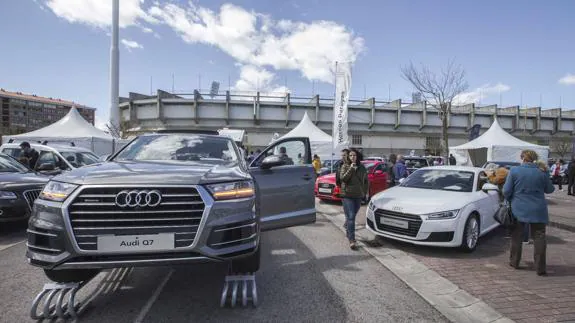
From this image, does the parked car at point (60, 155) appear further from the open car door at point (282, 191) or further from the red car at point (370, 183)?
the red car at point (370, 183)

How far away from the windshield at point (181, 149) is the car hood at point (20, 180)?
324 centimetres

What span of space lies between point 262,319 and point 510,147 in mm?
19693

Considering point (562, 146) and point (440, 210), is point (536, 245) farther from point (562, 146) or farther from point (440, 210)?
point (562, 146)

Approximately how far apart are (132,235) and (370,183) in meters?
9.65

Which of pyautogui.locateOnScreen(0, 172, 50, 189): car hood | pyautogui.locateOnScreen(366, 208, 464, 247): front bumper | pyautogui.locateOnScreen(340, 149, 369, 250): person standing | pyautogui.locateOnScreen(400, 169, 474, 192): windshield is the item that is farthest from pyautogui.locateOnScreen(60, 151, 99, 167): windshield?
pyautogui.locateOnScreen(400, 169, 474, 192): windshield

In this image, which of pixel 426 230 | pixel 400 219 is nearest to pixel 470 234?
pixel 426 230

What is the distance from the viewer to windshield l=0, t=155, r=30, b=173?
21.0 feet

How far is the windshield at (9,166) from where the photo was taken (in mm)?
6398

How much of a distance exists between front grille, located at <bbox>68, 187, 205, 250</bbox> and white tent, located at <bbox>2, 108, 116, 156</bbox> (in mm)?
16804

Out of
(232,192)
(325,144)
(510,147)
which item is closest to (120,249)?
(232,192)

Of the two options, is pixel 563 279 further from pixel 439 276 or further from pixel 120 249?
pixel 120 249

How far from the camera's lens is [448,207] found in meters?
5.13

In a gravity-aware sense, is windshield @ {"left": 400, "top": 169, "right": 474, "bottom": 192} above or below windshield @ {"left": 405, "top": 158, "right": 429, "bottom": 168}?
below

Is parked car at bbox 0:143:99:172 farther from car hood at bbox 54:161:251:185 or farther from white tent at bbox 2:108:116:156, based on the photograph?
white tent at bbox 2:108:116:156
